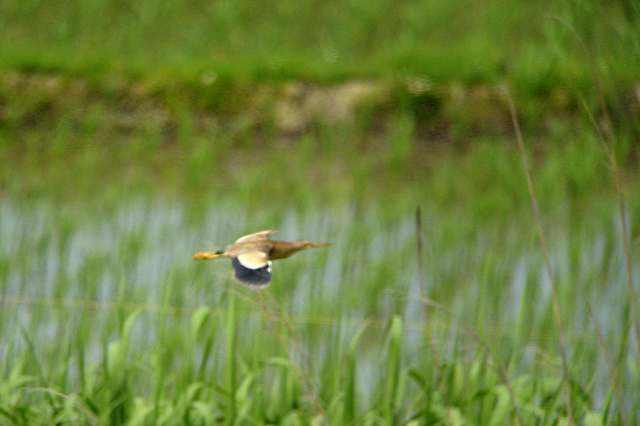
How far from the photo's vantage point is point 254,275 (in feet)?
3.14

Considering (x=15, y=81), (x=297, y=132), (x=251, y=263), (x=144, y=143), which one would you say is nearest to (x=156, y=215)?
(x=144, y=143)

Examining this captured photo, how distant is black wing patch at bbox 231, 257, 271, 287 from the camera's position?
3.11 ft

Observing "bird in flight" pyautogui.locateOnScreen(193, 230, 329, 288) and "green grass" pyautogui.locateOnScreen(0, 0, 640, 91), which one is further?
"green grass" pyautogui.locateOnScreen(0, 0, 640, 91)

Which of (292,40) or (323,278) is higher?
(292,40)

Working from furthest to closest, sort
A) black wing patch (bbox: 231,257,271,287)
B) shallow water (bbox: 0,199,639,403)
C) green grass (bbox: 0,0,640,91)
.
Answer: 1. green grass (bbox: 0,0,640,91)
2. shallow water (bbox: 0,199,639,403)
3. black wing patch (bbox: 231,257,271,287)

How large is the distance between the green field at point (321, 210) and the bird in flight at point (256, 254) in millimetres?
61

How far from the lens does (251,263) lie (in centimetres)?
97

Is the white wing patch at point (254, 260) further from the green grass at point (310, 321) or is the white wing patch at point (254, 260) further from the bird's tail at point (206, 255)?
the green grass at point (310, 321)

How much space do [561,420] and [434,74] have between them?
3011 millimetres

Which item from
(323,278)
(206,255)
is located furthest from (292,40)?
(206,255)

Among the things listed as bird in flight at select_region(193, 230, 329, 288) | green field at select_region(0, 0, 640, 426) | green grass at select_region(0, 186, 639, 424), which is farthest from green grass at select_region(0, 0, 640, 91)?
bird in flight at select_region(193, 230, 329, 288)

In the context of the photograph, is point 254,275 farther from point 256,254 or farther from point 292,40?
point 292,40

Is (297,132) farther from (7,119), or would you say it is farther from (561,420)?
(561,420)

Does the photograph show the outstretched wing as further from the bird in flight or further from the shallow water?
the shallow water
